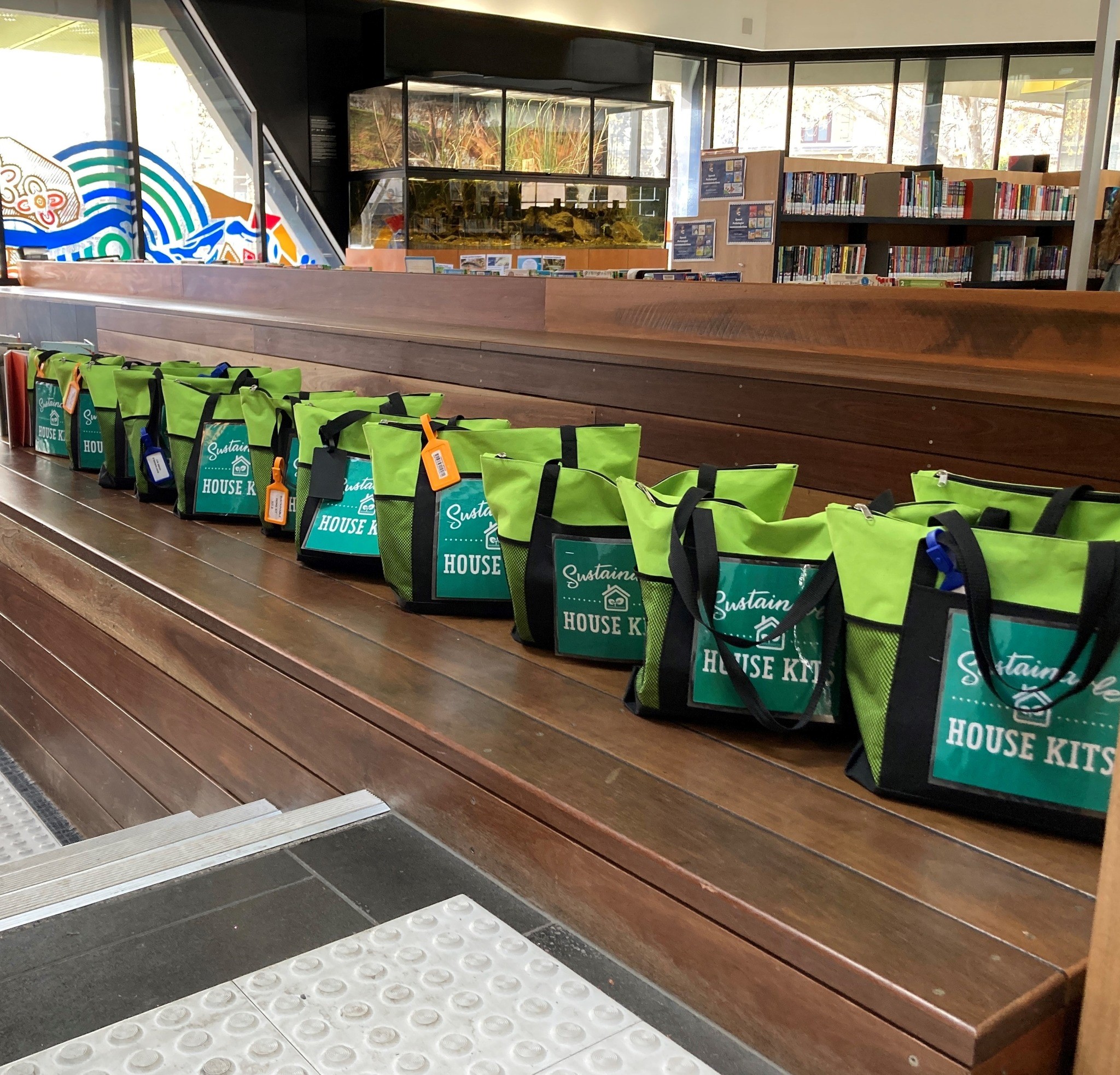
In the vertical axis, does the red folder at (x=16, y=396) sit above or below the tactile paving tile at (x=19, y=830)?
above

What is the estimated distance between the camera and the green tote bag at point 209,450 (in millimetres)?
2723

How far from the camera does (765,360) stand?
7.89 feet

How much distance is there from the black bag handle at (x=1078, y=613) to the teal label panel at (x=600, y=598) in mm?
596

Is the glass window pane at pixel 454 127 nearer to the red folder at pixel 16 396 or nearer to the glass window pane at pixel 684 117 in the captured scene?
the glass window pane at pixel 684 117

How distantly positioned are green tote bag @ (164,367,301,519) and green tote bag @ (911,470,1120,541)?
1689mm

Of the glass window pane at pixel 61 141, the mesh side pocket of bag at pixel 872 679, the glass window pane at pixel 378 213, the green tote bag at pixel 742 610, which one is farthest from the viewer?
the glass window pane at pixel 378 213

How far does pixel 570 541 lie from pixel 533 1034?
0.81 metres

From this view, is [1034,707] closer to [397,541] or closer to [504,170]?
[397,541]

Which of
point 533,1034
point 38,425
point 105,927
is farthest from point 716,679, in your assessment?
point 38,425

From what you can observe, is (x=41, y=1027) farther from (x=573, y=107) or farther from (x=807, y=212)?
(x=573, y=107)

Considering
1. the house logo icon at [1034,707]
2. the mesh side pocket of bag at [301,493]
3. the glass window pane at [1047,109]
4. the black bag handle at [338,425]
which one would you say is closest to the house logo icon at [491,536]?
the black bag handle at [338,425]

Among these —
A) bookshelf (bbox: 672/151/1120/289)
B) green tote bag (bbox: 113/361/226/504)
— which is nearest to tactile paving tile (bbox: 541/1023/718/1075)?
green tote bag (bbox: 113/361/226/504)

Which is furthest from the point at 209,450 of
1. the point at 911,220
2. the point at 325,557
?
the point at 911,220

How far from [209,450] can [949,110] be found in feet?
31.5
